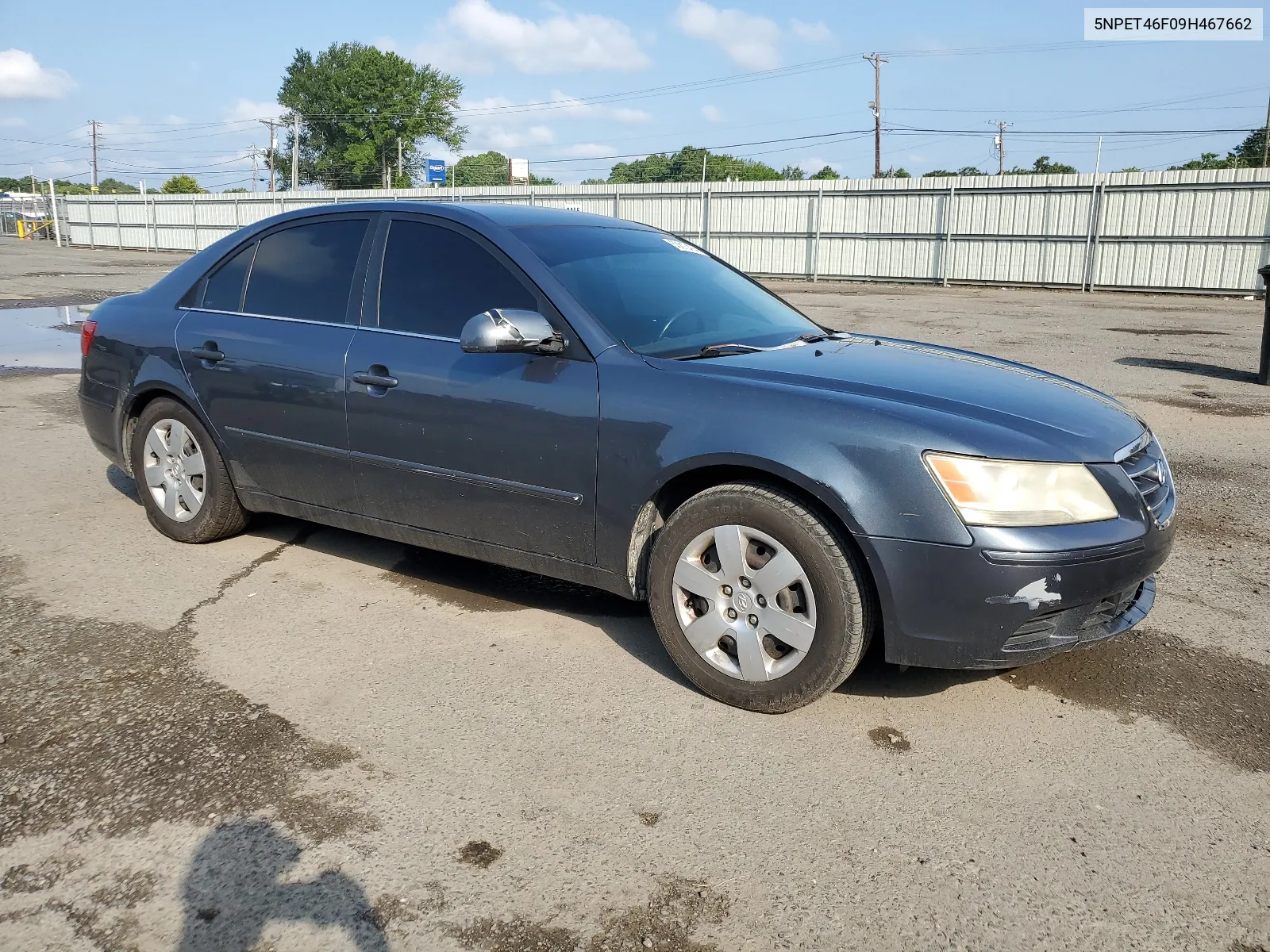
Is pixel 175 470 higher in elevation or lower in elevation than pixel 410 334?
lower

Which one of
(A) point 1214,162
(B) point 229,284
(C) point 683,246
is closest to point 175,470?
(B) point 229,284

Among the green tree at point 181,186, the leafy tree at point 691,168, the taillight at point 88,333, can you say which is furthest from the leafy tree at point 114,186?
the taillight at point 88,333

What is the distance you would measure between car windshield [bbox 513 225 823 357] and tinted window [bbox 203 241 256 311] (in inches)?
61.1

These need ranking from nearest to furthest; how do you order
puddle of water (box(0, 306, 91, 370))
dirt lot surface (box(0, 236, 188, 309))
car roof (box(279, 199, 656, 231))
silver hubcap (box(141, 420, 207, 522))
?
car roof (box(279, 199, 656, 231))
silver hubcap (box(141, 420, 207, 522))
puddle of water (box(0, 306, 91, 370))
dirt lot surface (box(0, 236, 188, 309))

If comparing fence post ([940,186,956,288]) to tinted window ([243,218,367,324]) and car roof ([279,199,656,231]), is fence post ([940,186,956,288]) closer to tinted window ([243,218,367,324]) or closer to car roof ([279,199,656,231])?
car roof ([279,199,656,231])

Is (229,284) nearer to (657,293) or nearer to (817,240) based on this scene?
(657,293)

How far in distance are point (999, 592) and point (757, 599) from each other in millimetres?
734

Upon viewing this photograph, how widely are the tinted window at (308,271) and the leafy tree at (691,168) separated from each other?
81.8 m

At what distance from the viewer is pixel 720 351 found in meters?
3.75

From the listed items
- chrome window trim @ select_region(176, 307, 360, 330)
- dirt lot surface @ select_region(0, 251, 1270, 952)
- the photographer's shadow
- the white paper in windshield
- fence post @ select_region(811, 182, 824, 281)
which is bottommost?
the photographer's shadow

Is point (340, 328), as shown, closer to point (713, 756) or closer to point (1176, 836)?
point (713, 756)

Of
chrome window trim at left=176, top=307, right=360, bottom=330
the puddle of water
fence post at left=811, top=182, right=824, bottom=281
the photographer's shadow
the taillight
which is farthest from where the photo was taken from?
fence post at left=811, top=182, right=824, bottom=281

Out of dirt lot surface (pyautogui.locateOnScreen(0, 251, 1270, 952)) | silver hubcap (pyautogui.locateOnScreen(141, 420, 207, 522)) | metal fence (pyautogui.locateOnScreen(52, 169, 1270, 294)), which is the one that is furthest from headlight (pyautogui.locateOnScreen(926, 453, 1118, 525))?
metal fence (pyautogui.locateOnScreen(52, 169, 1270, 294))

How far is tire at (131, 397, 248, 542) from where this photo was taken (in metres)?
4.84
